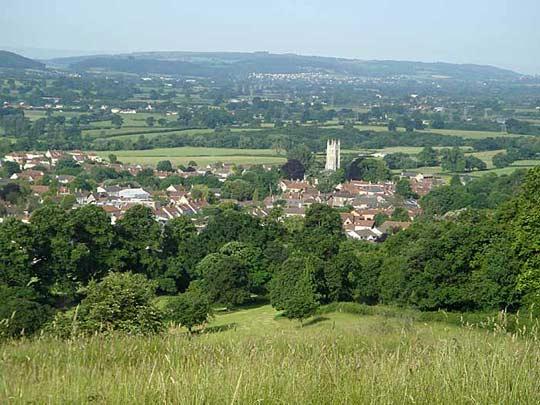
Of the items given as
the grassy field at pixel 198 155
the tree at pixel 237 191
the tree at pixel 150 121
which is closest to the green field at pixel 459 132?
the tree at pixel 150 121

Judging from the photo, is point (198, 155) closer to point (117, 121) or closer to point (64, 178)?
point (64, 178)

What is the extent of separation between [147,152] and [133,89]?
260 ft

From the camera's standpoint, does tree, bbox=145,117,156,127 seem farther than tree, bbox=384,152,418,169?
Yes

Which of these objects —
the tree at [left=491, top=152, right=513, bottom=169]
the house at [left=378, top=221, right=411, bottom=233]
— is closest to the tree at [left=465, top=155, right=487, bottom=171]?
the tree at [left=491, top=152, right=513, bottom=169]

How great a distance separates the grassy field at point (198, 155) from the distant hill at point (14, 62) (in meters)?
117

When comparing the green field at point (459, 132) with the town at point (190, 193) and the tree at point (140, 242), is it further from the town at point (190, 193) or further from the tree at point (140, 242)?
the tree at point (140, 242)

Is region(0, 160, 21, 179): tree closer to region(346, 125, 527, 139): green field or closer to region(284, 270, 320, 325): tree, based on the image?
region(284, 270, 320, 325): tree

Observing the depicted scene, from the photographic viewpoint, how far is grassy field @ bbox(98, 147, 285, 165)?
65.7 m

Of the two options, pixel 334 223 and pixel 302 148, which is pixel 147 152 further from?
pixel 334 223

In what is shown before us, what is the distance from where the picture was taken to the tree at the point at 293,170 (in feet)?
199

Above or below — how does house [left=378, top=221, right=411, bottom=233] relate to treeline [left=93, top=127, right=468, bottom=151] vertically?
above

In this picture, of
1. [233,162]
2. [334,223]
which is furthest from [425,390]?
[233,162]

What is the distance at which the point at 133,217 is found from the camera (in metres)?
24.5

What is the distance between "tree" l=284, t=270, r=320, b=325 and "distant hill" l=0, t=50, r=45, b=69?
170m
